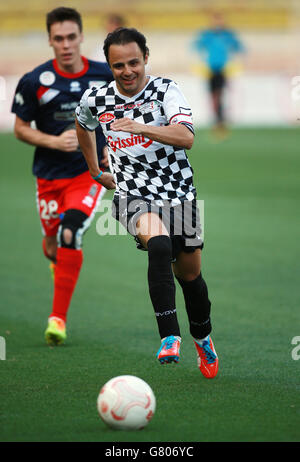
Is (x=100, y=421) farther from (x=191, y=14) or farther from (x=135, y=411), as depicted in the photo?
(x=191, y=14)

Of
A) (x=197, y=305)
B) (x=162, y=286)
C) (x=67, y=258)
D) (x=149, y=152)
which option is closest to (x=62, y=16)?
(x=67, y=258)

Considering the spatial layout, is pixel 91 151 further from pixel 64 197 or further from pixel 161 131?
pixel 64 197

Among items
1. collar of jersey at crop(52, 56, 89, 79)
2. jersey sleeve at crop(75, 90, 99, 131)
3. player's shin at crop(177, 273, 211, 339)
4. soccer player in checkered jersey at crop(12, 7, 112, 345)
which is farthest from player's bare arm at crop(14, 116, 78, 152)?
player's shin at crop(177, 273, 211, 339)

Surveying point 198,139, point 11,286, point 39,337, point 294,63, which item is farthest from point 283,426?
point 294,63

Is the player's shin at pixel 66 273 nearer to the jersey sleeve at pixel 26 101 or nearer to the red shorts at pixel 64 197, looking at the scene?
the red shorts at pixel 64 197

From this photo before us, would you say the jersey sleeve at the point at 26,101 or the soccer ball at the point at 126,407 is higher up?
the jersey sleeve at the point at 26,101

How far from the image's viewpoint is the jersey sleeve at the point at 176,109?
501cm

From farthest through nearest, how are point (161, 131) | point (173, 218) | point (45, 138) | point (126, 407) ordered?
point (45, 138) < point (173, 218) < point (161, 131) < point (126, 407)

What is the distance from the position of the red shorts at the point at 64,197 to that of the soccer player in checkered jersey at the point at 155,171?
4.02 feet

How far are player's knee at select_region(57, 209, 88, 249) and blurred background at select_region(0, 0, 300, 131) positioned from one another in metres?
14.5

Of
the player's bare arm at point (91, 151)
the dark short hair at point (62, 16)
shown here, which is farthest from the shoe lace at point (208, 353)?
the dark short hair at point (62, 16)

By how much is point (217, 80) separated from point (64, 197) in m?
17.5

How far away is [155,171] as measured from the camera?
5215mm

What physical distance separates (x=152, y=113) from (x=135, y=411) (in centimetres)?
180
